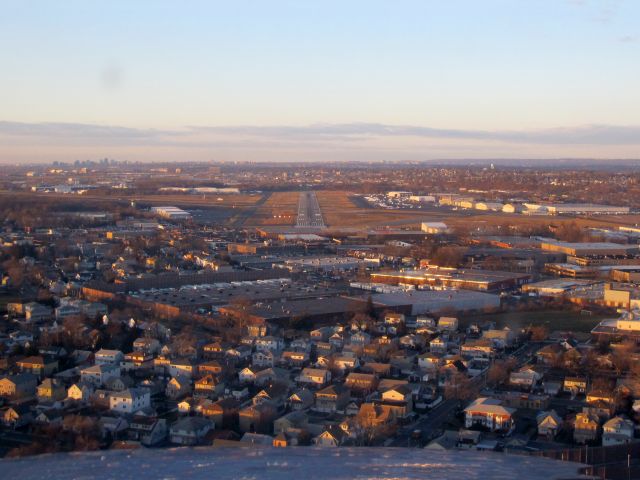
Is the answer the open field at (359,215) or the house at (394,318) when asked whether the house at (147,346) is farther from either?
the open field at (359,215)

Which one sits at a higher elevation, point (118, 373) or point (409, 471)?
point (409, 471)

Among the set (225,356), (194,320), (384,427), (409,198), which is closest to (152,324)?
(194,320)

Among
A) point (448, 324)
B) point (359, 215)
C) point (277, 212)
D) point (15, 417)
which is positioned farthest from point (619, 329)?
point (277, 212)

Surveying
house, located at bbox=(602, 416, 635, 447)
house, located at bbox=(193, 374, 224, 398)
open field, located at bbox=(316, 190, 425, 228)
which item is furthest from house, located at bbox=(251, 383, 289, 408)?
open field, located at bbox=(316, 190, 425, 228)

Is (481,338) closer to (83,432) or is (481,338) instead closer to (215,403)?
(215,403)

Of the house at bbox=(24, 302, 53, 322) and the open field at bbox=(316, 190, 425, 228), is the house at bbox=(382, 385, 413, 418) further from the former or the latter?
the open field at bbox=(316, 190, 425, 228)

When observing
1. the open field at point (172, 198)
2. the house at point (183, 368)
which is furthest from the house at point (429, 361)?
the open field at point (172, 198)
